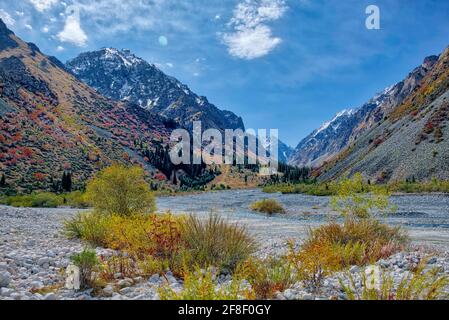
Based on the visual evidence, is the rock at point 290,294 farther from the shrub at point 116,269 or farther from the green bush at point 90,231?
the green bush at point 90,231

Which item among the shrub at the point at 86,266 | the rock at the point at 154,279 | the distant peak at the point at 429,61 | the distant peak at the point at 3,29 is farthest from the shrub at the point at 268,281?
the distant peak at the point at 429,61

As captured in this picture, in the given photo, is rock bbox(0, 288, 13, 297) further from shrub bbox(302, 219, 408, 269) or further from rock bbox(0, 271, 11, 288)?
shrub bbox(302, 219, 408, 269)

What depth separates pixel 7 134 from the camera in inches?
2625

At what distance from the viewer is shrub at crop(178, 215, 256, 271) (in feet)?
24.9

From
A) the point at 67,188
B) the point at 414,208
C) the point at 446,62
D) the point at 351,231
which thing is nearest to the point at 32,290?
the point at 351,231

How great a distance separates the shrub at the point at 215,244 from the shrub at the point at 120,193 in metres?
7.40

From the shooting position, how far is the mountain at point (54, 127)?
6230 centimetres

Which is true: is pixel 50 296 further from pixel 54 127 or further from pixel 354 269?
pixel 54 127

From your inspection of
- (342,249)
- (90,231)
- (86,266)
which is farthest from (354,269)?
(90,231)

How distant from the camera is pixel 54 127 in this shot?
83.2 m

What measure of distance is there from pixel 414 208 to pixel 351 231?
2014 centimetres

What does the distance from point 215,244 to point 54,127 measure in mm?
84250

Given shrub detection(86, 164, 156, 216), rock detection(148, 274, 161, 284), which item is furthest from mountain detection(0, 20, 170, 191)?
rock detection(148, 274, 161, 284)
